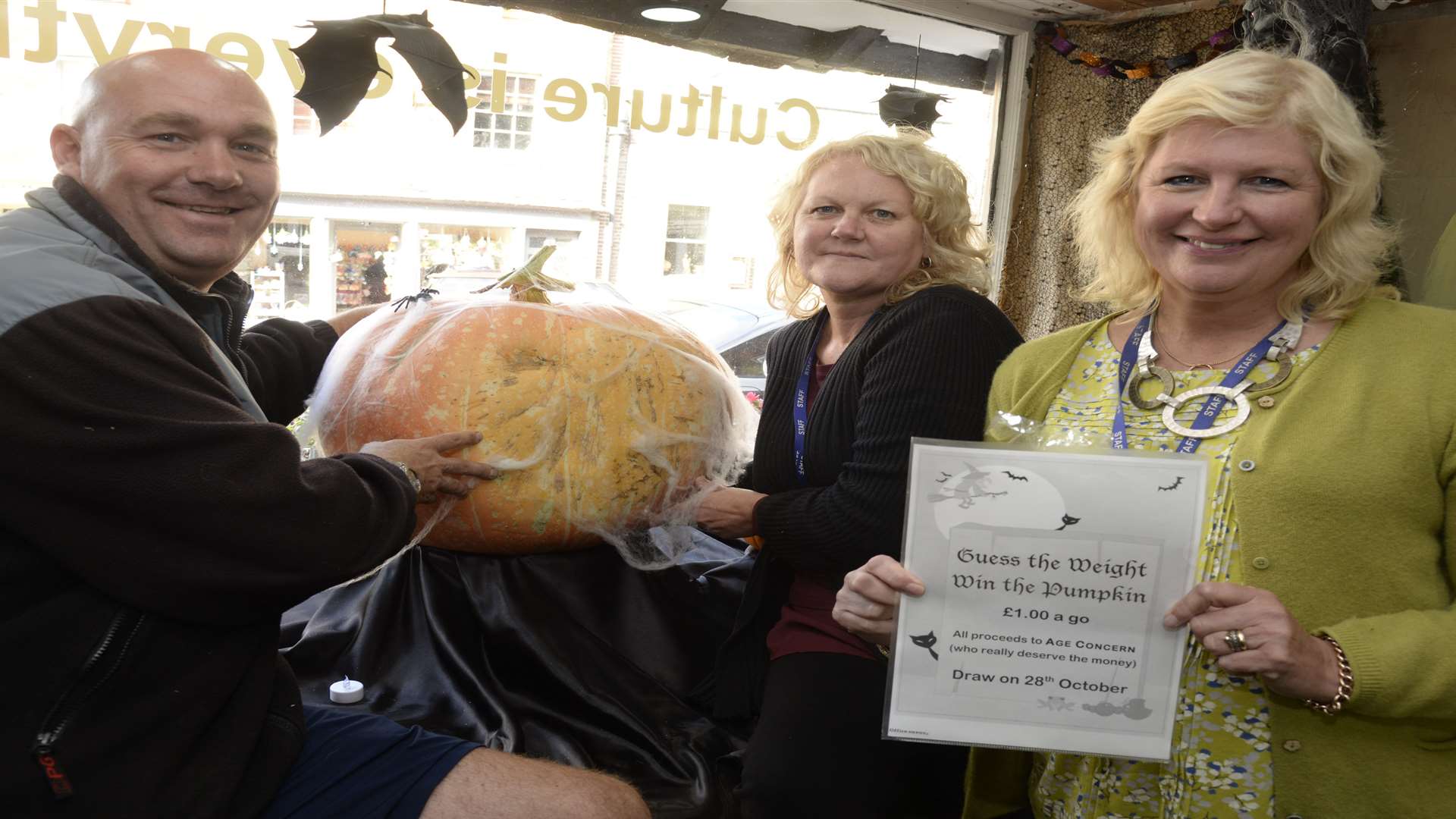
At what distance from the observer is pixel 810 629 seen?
167 centimetres

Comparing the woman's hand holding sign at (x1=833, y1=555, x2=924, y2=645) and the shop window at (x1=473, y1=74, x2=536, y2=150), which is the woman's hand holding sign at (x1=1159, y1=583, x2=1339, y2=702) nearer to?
the woman's hand holding sign at (x1=833, y1=555, x2=924, y2=645)

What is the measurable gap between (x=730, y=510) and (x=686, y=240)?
104 cm

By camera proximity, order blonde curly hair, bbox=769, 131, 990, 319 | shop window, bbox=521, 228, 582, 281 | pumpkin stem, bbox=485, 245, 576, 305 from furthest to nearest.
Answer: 1. shop window, bbox=521, 228, 582, 281
2. blonde curly hair, bbox=769, 131, 990, 319
3. pumpkin stem, bbox=485, 245, 576, 305

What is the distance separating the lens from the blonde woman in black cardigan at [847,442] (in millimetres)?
1523

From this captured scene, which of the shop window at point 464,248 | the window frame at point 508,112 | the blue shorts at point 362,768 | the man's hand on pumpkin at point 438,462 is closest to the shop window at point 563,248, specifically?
the shop window at point 464,248

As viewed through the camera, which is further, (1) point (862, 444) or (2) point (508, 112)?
(2) point (508, 112)

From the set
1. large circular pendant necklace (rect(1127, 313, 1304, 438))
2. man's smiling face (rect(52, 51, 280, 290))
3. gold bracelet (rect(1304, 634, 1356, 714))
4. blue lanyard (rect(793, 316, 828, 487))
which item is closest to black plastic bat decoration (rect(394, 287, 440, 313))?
man's smiling face (rect(52, 51, 280, 290))

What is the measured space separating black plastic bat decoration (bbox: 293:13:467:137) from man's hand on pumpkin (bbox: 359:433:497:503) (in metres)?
0.65

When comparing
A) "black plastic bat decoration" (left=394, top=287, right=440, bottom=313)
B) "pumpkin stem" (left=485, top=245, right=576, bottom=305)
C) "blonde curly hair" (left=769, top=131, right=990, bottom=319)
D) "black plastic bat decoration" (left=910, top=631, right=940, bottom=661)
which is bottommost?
"black plastic bat decoration" (left=910, top=631, right=940, bottom=661)

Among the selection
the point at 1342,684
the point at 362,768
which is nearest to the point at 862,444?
the point at 1342,684

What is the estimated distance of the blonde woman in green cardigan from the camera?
3.58ft

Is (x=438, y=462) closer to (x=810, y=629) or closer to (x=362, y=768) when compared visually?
(x=362, y=768)

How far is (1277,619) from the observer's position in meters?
1.05

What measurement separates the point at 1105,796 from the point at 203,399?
118 centimetres
